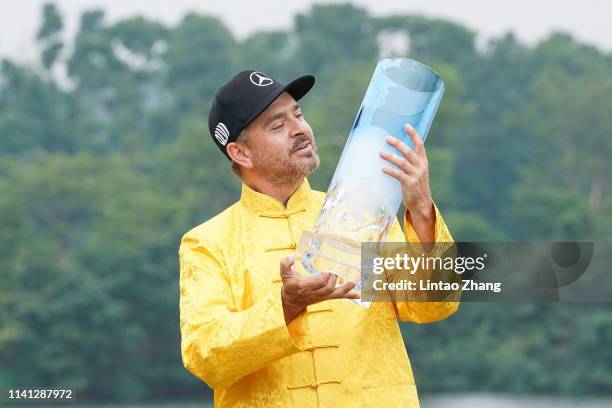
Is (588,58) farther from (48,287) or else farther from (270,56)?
(48,287)

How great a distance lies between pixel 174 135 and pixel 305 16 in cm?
1449

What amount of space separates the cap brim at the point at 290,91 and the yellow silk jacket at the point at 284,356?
363 mm

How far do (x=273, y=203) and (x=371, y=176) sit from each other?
62cm

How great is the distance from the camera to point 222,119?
14.0 feet

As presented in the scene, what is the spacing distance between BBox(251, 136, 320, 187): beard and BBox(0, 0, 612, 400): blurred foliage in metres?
32.3

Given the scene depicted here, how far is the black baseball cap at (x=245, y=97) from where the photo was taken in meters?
4.14

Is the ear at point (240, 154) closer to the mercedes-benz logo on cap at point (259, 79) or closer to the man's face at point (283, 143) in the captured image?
the man's face at point (283, 143)

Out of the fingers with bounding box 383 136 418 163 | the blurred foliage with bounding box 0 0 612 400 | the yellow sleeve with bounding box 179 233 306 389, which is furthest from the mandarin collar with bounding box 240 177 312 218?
the blurred foliage with bounding box 0 0 612 400

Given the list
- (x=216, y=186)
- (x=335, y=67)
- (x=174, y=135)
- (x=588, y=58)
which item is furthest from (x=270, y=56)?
(x=216, y=186)

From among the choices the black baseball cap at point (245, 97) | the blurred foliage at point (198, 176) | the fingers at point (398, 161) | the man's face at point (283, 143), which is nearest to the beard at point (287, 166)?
the man's face at point (283, 143)

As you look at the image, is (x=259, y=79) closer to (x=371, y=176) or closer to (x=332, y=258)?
(x=371, y=176)

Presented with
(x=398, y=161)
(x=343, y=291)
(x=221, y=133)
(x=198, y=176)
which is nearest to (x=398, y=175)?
(x=398, y=161)

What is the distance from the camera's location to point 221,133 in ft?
14.1

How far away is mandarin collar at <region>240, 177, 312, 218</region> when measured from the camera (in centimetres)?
423
